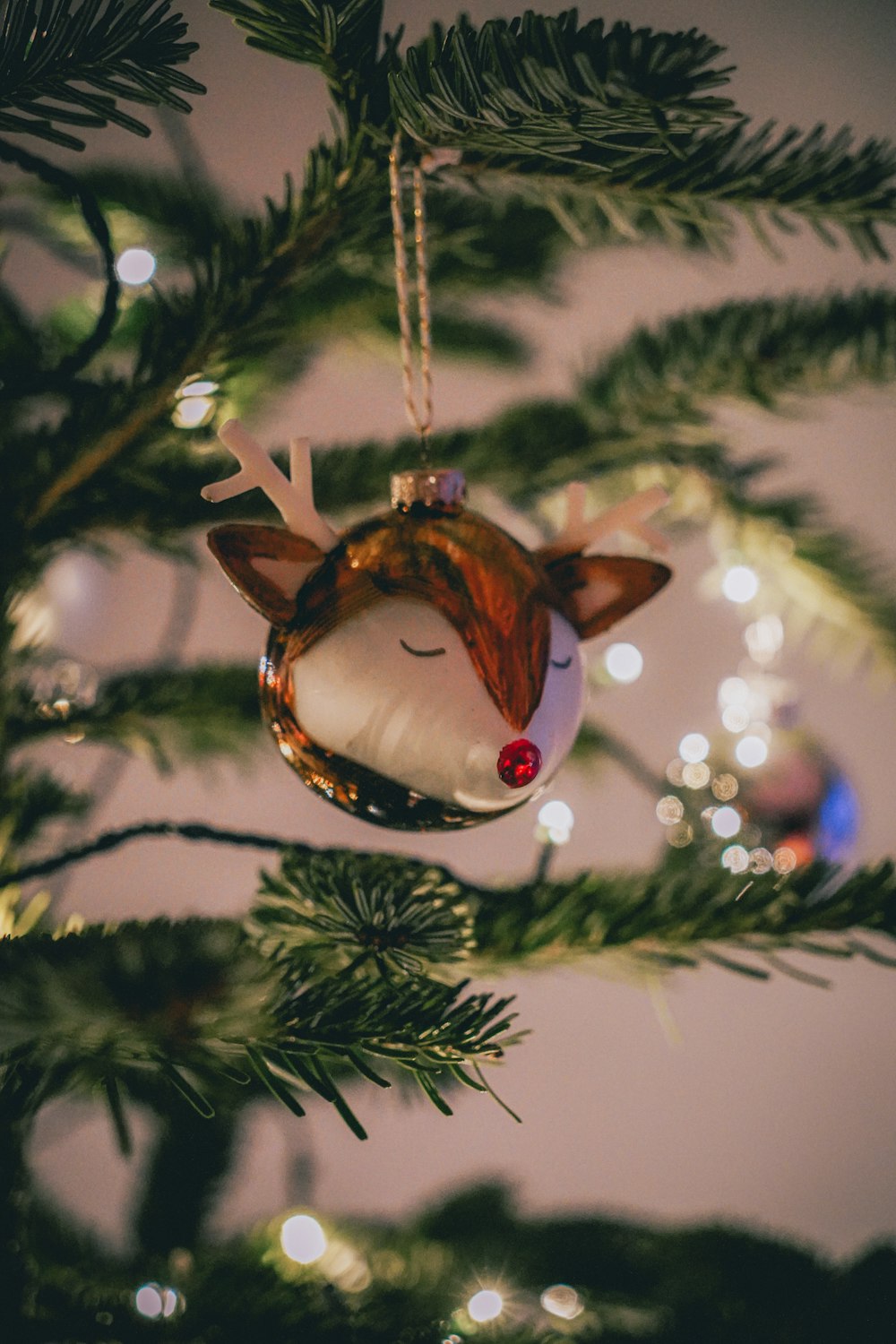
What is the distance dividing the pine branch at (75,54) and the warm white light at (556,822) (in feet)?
1.26

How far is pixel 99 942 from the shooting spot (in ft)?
1.04

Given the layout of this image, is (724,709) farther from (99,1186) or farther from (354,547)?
(99,1186)

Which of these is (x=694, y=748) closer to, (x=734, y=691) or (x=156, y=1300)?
(x=734, y=691)

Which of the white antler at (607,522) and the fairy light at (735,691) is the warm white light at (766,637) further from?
the white antler at (607,522)

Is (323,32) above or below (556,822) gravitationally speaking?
above

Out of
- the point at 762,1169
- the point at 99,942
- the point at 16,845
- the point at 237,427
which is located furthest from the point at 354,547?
the point at 762,1169

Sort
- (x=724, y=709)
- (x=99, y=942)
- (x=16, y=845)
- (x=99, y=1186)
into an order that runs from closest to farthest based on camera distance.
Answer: (x=99, y=942) → (x=16, y=845) → (x=724, y=709) → (x=99, y=1186)

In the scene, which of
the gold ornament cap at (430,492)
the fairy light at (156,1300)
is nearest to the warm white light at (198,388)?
the gold ornament cap at (430,492)

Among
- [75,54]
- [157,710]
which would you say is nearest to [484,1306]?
[157,710]

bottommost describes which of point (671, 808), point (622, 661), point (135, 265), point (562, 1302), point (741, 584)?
point (562, 1302)

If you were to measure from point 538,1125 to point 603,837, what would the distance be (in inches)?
12.4

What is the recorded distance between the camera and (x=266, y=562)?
35 centimetres

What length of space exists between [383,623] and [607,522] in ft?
0.47

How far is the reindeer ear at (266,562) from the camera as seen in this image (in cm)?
35
